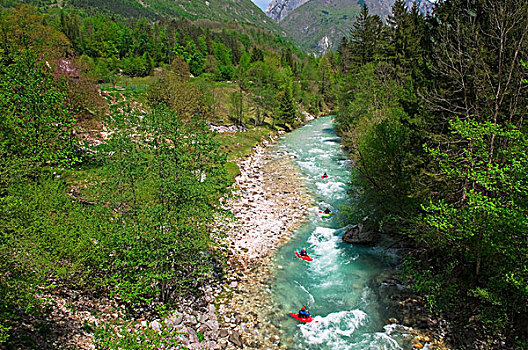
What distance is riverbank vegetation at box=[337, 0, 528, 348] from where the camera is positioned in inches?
419

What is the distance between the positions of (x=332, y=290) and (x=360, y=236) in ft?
18.2

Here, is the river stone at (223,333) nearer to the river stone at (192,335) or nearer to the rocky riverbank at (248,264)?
the rocky riverbank at (248,264)

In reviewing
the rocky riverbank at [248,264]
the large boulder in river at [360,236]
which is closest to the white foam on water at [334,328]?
the rocky riverbank at [248,264]

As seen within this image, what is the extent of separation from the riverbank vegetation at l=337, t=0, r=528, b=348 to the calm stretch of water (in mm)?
2405

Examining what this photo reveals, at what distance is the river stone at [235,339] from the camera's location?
1312cm

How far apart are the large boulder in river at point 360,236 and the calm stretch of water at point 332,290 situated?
20.3 inches

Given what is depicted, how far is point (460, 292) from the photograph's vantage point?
13.8 meters

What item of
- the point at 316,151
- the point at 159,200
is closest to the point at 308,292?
the point at 159,200

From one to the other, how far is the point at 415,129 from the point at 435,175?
3555mm

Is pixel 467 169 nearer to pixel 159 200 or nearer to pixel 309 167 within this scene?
pixel 159 200

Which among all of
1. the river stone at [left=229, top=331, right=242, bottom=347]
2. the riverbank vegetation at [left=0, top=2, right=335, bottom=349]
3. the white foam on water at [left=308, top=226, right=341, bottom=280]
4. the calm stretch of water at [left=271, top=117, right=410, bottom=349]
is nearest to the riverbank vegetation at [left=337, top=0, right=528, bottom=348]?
the calm stretch of water at [left=271, top=117, right=410, bottom=349]

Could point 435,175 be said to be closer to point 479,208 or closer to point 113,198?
point 479,208

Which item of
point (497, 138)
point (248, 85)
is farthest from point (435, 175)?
point (248, 85)

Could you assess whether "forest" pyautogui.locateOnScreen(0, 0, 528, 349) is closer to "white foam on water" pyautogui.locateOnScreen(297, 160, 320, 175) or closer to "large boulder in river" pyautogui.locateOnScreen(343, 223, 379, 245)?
"large boulder in river" pyautogui.locateOnScreen(343, 223, 379, 245)
